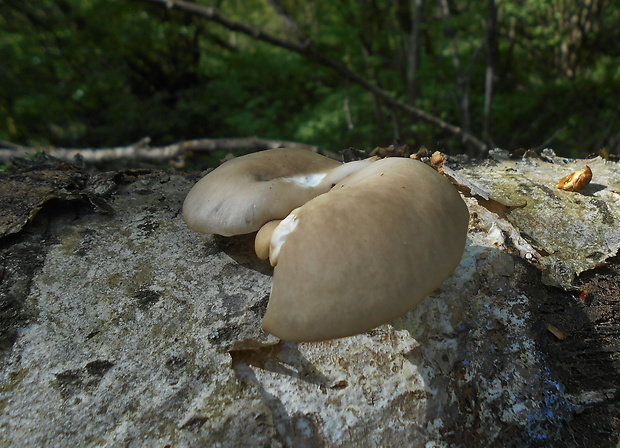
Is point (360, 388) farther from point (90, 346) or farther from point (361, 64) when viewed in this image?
point (361, 64)

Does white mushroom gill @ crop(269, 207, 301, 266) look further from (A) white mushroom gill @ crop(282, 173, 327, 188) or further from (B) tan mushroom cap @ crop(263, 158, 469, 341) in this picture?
(A) white mushroom gill @ crop(282, 173, 327, 188)

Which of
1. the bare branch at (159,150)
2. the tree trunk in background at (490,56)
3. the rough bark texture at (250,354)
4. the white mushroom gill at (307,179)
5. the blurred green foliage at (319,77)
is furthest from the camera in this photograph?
the blurred green foliage at (319,77)

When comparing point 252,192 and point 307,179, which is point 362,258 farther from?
point 307,179

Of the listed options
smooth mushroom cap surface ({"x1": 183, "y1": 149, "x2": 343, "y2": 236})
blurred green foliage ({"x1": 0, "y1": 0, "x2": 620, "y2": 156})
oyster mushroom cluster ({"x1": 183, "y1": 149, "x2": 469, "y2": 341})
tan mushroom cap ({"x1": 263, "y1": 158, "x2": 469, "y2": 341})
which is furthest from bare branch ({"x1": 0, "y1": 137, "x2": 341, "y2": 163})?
tan mushroom cap ({"x1": 263, "y1": 158, "x2": 469, "y2": 341})

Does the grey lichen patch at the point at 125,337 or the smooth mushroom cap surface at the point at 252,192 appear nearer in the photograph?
the grey lichen patch at the point at 125,337

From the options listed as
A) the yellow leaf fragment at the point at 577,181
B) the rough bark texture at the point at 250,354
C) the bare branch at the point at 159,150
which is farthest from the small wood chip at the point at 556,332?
the bare branch at the point at 159,150

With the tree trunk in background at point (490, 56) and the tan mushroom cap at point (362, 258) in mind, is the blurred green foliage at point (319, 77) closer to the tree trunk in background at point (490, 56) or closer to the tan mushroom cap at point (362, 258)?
the tree trunk in background at point (490, 56)

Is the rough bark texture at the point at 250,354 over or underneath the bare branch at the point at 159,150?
over
